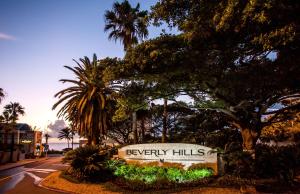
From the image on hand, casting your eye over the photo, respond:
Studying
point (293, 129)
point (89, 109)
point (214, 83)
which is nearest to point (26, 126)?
point (89, 109)

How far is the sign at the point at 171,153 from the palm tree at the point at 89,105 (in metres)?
7.32

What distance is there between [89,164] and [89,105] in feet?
30.2

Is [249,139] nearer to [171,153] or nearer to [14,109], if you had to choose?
[171,153]

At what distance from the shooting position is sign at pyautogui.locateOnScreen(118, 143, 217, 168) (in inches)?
682

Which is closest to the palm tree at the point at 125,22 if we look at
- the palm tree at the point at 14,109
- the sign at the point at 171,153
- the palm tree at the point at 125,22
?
the palm tree at the point at 125,22

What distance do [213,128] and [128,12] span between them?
42.4 ft

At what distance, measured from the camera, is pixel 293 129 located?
1156 inches

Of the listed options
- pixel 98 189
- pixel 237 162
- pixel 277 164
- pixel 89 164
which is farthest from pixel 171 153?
pixel 277 164

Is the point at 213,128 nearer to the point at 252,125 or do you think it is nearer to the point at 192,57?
the point at 252,125

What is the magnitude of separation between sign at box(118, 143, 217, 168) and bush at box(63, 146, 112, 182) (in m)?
1.77

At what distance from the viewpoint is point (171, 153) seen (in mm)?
18281

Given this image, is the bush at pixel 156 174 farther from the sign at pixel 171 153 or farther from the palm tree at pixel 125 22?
the palm tree at pixel 125 22

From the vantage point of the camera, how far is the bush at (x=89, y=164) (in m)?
18.3

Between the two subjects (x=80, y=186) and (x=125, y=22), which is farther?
(x=125, y=22)
